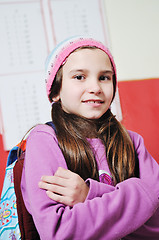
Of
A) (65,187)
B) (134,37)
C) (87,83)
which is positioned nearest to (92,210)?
(65,187)

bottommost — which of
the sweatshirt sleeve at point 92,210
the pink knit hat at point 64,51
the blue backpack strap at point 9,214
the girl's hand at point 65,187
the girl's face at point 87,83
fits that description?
the blue backpack strap at point 9,214

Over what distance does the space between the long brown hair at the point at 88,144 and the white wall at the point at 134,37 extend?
2.22ft

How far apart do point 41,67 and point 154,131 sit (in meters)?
0.76

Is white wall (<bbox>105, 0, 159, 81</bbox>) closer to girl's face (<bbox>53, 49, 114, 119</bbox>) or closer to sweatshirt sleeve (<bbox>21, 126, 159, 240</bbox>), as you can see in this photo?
girl's face (<bbox>53, 49, 114, 119</bbox>)

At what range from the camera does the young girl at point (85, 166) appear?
647 mm

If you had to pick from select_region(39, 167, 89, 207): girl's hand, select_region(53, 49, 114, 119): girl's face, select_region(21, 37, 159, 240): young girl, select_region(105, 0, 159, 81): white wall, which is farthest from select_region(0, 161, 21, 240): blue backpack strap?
select_region(105, 0, 159, 81): white wall

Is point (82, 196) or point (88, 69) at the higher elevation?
point (88, 69)

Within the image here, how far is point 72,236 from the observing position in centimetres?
63

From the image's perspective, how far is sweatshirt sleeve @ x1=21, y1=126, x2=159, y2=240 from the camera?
0.63m

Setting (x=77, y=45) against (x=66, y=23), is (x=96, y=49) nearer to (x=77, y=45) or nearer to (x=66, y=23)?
(x=77, y=45)

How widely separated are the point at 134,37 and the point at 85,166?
3.56 feet

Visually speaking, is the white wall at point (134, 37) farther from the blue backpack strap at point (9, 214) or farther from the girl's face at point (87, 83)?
the blue backpack strap at point (9, 214)

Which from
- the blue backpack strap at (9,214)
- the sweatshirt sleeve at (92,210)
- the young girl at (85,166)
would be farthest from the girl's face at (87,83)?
the blue backpack strap at (9,214)

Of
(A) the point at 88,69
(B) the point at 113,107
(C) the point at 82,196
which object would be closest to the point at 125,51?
(B) the point at 113,107
